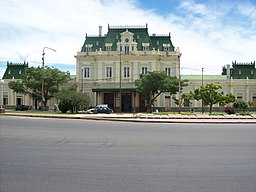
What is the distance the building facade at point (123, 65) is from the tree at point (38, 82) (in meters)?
5.95

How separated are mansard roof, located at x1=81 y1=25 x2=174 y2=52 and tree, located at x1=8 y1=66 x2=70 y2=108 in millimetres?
10418

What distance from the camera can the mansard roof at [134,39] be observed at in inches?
2507

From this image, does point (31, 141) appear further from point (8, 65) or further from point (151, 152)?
point (8, 65)

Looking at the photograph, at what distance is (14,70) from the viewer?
70.2 metres

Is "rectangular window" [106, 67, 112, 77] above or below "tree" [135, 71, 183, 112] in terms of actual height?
above

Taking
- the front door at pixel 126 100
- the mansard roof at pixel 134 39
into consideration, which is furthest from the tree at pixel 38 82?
the front door at pixel 126 100

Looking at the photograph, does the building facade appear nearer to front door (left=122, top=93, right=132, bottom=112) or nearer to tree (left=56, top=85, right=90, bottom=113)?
front door (left=122, top=93, right=132, bottom=112)

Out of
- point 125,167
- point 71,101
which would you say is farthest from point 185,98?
point 125,167

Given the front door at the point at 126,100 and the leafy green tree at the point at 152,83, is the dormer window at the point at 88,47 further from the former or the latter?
the leafy green tree at the point at 152,83

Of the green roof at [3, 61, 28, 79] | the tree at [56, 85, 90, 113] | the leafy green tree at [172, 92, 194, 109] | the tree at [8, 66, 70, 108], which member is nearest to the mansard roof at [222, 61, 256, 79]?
the leafy green tree at [172, 92, 194, 109]

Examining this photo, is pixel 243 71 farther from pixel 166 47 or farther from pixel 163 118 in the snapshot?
pixel 163 118

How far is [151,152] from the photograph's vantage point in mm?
9727

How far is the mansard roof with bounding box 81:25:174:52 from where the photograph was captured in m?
→ 63.7

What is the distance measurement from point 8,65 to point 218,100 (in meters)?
50.7
